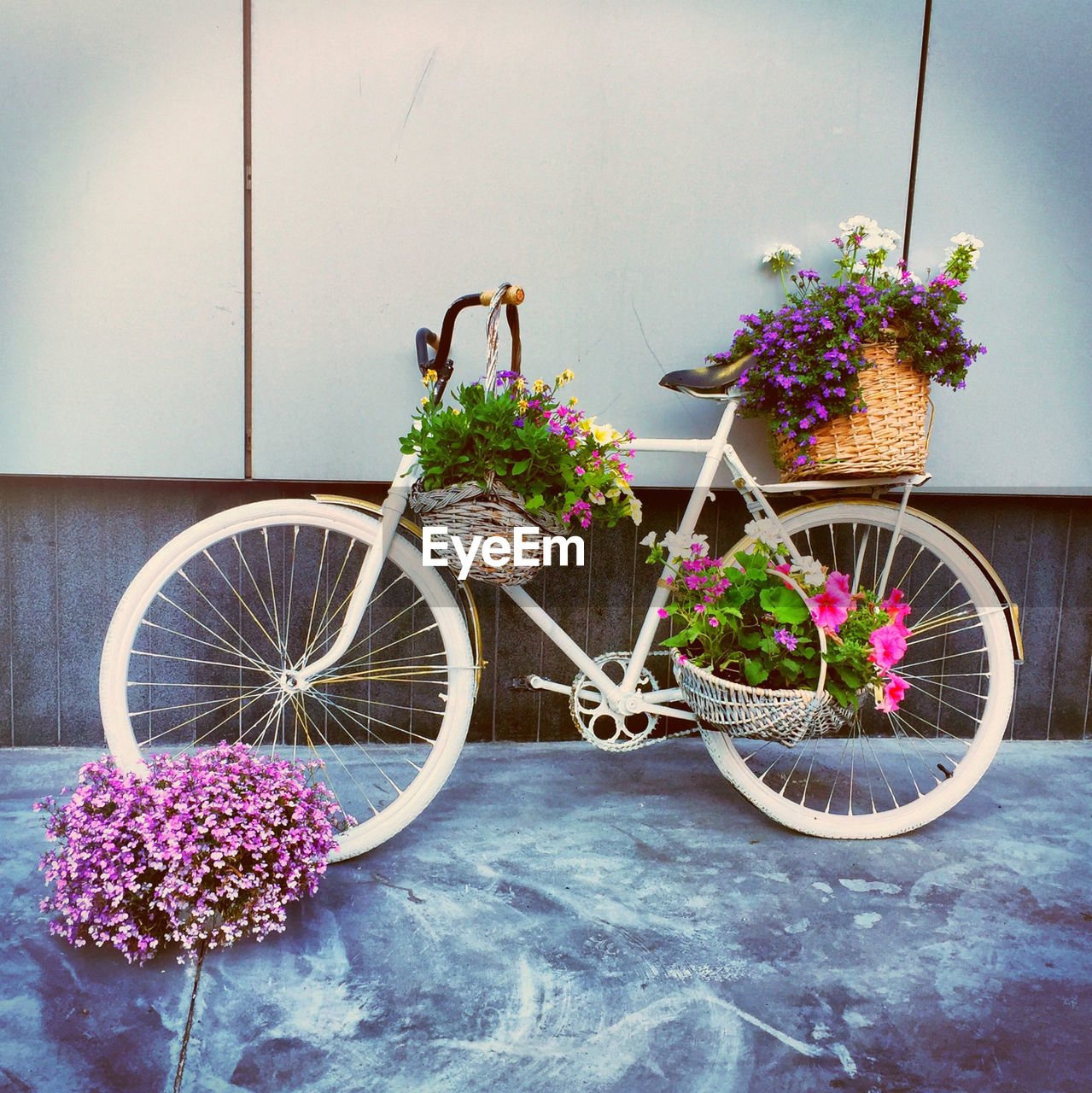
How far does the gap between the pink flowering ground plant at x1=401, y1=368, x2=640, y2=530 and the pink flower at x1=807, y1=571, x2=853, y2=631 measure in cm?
62

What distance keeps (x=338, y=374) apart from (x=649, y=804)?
1.66 meters

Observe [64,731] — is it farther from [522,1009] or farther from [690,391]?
[690,391]

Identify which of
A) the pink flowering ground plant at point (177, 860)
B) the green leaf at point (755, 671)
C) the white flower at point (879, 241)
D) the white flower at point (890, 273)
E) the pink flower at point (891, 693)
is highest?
the white flower at point (879, 241)

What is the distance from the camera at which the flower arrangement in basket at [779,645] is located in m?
2.02

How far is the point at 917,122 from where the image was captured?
2.63m

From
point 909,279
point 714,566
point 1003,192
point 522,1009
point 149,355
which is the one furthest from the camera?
point 1003,192

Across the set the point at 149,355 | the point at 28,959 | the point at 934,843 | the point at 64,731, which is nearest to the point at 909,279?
the point at 934,843

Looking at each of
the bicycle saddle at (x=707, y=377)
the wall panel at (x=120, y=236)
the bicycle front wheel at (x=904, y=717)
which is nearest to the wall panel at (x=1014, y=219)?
the bicycle front wheel at (x=904, y=717)

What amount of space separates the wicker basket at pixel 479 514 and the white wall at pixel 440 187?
0.80 meters

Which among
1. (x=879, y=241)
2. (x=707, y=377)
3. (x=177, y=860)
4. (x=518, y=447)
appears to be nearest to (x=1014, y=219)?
(x=879, y=241)

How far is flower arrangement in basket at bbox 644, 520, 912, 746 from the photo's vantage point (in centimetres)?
202

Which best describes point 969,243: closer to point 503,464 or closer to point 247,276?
point 503,464

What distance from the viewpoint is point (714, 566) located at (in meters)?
2.17

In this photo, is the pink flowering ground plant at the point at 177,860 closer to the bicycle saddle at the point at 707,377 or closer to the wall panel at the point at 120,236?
the wall panel at the point at 120,236
